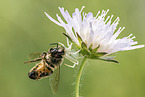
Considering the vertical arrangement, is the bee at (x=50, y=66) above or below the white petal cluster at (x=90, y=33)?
below

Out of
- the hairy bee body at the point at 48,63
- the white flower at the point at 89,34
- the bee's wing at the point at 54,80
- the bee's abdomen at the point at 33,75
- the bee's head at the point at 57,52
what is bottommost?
the bee's wing at the point at 54,80

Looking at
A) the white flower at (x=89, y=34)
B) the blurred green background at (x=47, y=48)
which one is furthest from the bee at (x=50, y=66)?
the blurred green background at (x=47, y=48)

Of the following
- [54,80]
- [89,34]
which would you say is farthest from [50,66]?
[89,34]

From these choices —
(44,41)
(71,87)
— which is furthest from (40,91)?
(44,41)

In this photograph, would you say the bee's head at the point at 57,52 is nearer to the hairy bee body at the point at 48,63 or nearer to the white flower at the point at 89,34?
the hairy bee body at the point at 48,63

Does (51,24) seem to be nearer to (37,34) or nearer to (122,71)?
(37,34)

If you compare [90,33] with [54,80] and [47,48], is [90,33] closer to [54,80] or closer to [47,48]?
[54,80]

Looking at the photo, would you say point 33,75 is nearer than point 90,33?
Yes
